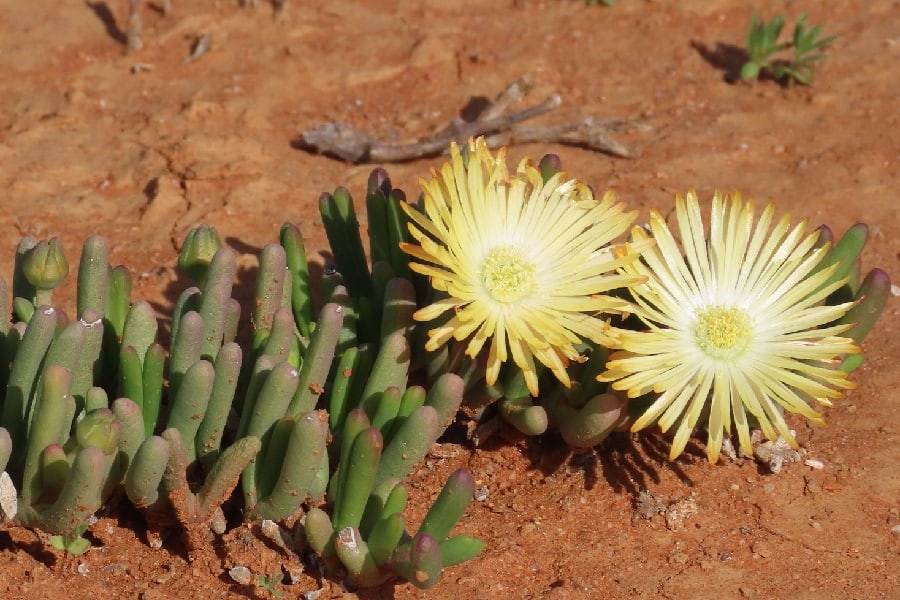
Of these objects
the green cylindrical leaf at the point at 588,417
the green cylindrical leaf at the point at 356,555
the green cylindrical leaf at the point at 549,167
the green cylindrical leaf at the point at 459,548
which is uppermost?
the green cylindrical leaf at the point at 549,167

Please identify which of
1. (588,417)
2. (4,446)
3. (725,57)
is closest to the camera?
(4,446)

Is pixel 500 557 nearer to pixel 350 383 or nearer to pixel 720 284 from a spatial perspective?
pixel 350 383

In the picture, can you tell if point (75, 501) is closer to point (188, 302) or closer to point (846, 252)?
point (188, 302)

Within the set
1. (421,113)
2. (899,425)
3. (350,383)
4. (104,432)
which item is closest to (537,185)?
(350,383)

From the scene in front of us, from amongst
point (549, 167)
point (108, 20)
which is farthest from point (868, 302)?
point (108, 20)

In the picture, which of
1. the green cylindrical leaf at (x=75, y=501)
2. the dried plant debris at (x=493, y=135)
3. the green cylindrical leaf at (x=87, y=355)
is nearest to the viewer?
the green cylindrical leaf at (x=75, y=501)

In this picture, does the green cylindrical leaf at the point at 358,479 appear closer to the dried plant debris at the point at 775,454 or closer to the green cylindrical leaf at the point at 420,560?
the green cylindrical leaf at the point at 420,560

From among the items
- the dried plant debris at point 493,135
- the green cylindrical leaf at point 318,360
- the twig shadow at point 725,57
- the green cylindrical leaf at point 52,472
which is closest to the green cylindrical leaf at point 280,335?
the green cylindrical leaf at point 318,360
